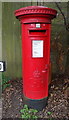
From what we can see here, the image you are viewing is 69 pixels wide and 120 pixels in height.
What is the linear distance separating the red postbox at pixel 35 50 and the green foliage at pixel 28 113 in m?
0.09

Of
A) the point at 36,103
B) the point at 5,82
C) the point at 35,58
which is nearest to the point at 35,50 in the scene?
the point at 35,58

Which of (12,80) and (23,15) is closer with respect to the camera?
(23,15)

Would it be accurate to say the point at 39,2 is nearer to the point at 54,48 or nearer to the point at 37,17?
the point at 54,48

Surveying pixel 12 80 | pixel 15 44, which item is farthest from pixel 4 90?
pixel 15 44

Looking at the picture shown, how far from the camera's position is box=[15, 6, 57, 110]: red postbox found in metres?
2.40

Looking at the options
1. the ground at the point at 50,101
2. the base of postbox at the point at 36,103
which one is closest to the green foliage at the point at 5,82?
the ground at the point at 50,101

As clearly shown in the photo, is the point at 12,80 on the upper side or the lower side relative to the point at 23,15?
lower

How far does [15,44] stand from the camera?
3.96 metres

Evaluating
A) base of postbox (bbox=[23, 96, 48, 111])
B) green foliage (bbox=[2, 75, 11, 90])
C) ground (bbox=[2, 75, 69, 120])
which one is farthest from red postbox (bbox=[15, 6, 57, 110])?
green foliage (bbox=[2, 75, 11, 90])

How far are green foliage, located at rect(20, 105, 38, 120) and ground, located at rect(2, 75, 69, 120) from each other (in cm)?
8

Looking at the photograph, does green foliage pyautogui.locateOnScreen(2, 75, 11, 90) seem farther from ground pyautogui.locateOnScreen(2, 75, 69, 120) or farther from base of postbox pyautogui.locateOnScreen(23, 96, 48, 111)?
base of postbox pyautogui.locateOnScreen(23, 96, 48, 111)

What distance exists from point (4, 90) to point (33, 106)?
1.05 metres

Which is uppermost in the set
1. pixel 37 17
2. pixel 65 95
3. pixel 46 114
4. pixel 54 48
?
pixel 37 17

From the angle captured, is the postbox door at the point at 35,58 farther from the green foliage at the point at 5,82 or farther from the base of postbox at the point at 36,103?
the green foliage at the point at 5,82
